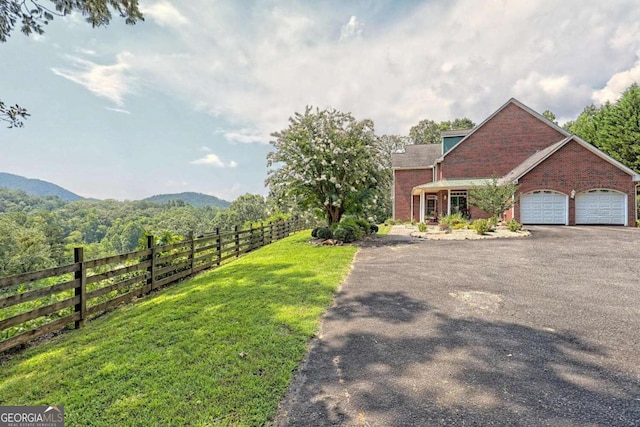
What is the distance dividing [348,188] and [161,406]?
13.2 meters

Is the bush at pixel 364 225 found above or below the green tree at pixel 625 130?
below

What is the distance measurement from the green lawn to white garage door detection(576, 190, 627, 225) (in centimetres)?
1981

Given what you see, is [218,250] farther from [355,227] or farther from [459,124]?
[459,124]

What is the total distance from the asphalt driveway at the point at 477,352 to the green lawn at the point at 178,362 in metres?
0.39

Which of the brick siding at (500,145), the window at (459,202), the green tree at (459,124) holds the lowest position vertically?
the window at (459,202)

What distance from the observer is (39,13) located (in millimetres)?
5543

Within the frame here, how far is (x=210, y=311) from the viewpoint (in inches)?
211

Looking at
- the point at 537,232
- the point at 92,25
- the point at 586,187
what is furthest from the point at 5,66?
the point at 586,187

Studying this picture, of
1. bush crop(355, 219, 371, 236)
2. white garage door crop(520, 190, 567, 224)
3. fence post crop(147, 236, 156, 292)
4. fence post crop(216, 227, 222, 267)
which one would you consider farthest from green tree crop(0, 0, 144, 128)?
white garage door crop(520, 190, 567, 224)

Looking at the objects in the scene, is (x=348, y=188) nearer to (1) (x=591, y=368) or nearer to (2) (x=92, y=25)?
(2) (x=92, y=25)

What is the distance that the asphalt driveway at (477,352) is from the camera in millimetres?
2711

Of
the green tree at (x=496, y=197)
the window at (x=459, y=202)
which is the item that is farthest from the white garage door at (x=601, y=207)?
the window at (x=459, y=202)

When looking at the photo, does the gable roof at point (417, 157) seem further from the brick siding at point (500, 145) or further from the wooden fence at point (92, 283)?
the wooden fence at point (92, 283)

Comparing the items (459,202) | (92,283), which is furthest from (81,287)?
(459,202)
